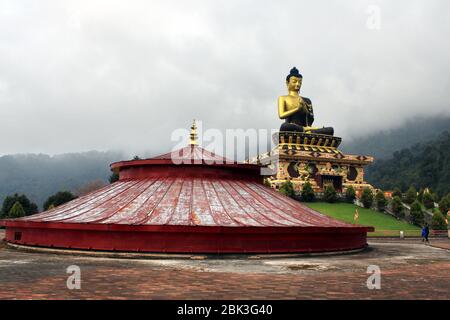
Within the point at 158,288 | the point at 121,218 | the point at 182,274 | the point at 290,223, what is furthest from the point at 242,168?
the point at 158,288

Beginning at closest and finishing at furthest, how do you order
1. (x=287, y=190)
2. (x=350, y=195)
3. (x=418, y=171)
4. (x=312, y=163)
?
(x=287, y=190)
(x=350, y=195)
(x=312, y=163)
(x=418, y=171)

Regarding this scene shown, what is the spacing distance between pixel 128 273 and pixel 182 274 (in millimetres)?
1041

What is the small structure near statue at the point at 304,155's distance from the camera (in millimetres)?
44812

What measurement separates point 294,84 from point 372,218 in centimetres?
2122

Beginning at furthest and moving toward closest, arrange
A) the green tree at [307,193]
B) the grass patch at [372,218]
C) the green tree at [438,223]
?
1. the green tree at [307,193]
2. the green tree at [438,223]
3. the grass patch at [372,218]

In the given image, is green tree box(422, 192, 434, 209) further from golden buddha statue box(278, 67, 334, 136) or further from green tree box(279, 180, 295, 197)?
golden buddha statue box(278, 67, 334, 136)

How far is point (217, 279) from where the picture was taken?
799 cm

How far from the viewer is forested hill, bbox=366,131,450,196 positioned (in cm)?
8034

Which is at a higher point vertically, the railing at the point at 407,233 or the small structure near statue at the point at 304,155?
the small structure near statue at the point at 304,155

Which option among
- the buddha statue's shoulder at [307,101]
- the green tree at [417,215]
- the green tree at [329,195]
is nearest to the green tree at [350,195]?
the green tree at [329,195]

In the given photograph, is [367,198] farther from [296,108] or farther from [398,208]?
[296,108]

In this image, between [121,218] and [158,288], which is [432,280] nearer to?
[158,288]

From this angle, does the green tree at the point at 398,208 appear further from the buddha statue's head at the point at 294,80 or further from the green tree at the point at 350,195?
the buddha statue's head at the point at 294,80

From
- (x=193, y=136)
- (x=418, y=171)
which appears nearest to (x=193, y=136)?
(x=193, y=136)
